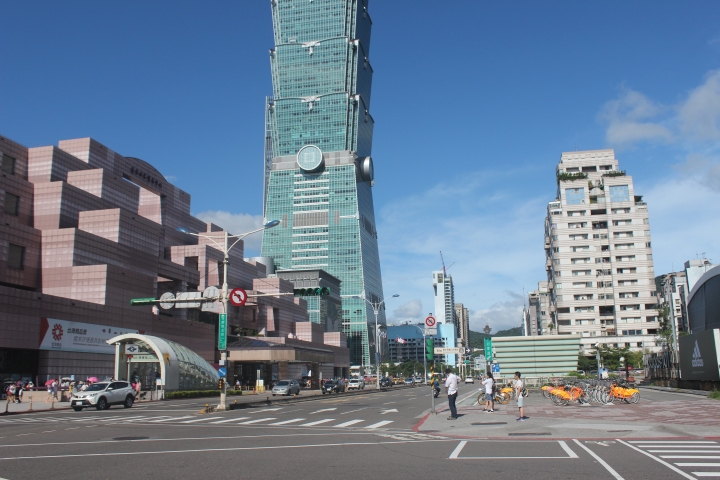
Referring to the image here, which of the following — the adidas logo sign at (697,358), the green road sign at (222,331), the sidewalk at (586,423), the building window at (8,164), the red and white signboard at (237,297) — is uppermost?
the building window at (8,164)

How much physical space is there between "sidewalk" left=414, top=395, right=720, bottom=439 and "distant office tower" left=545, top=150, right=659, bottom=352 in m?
77.5

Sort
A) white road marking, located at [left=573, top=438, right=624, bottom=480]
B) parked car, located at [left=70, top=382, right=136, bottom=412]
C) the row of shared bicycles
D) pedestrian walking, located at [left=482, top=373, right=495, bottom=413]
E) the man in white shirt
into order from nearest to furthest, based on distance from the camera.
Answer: white road marking, located at [left=573, top=438, right=624, bottom=480], the man in white shirt, pedestrian walking, located at [left=482, top=373, right=495, bottom=413], the row of shared bicycles, parked car, located at [left=70, top=382, right=136, bottom=412]

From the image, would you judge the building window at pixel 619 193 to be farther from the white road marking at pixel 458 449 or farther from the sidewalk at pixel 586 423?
the white road marking at pixel 458 449

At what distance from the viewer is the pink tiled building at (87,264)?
181 feet

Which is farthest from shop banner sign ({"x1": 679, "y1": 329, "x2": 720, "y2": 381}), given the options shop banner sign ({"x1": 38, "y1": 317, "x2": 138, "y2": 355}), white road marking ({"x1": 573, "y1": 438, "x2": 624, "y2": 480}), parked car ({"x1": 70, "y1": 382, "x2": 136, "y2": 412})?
shop banner sign ({"x1": 38, "y1": 317, "x2": 138, "y2": 355})

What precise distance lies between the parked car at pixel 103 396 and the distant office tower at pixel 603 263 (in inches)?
3250

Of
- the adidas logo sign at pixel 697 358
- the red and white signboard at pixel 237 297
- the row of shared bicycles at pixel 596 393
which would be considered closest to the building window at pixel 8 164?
the red and white signboard at pixel 237 297

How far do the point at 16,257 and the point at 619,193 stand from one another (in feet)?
309

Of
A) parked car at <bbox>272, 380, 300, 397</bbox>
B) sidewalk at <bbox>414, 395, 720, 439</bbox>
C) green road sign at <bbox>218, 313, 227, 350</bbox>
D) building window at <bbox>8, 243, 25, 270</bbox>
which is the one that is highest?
building window at <bbox>8, 243, 25, 270</bbox>

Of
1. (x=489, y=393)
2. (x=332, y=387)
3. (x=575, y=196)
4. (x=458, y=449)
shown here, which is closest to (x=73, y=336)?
(x=332, y=387)

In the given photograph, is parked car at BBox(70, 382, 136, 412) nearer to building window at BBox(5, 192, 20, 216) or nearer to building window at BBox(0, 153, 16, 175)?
building window at BBox(5, 192, 20, 216)

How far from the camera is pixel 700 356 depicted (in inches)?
1694

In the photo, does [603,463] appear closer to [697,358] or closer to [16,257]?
[697,358]

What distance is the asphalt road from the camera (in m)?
11.8
